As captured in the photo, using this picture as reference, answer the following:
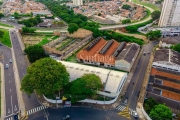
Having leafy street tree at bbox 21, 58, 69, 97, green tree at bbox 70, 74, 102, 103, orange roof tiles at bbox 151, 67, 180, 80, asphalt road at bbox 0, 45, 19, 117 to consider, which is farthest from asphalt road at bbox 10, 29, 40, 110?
orange roof tiles at bbox 151, 67, 180, 80

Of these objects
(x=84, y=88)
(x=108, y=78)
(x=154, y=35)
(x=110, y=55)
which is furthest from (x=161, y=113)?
(x=154, y=35)

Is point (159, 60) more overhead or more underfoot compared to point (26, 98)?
more overhead

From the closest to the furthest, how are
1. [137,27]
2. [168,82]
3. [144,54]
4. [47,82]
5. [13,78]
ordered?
1. [47,82]
2. [168,82]
3. [13,78]
4. [144,54]
5. [137,27]

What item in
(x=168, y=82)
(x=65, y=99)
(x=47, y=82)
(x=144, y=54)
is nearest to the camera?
(x=47, y=82)

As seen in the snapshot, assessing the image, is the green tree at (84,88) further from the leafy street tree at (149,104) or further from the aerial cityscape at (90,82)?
the leafy street tree at (149,104)

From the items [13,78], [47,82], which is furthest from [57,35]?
[47,82]

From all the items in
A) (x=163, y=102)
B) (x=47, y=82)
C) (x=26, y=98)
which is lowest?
(x=26, y=98)

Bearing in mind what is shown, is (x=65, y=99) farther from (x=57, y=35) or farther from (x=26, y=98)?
(x=57, y=35)
